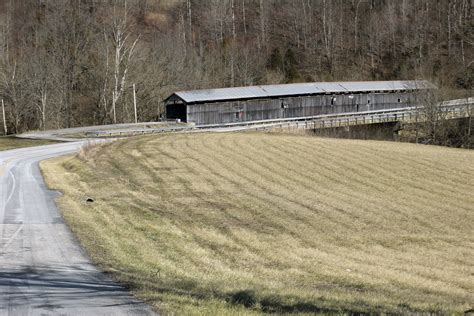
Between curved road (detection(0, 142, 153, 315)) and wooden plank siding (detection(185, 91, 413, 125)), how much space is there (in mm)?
44180

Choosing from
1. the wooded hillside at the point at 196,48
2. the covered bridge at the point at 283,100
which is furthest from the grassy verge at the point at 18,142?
the covered bridge at the point at 283,100

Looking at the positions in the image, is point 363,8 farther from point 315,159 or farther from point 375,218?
point 375,218

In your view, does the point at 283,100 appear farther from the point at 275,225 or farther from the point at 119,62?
the point at 275,225

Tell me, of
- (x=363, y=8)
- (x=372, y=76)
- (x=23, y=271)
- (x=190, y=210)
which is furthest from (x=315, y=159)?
(x=363, y=8)

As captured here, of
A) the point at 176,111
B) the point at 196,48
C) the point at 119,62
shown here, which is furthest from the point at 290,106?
the point at 196,48

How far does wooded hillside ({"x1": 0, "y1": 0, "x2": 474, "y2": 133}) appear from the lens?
70.4 m

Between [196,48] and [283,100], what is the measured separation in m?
41.5

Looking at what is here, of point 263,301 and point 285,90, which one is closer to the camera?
point 263,301

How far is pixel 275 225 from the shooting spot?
18953 mm

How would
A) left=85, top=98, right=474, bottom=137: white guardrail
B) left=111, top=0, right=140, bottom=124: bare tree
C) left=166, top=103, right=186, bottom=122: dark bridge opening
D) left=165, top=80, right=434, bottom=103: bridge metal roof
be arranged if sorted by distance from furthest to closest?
left=111, top=0, right=140, bottom=124: bare tree < left=165, top=80, right=434, bottom=103: bridge metal roof < left=166, top=103, right=186, bottom=122: dark bridge opening < left=85, top=98, right=474, bottom=137: white guardrail

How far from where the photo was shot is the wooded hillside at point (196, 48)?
7044 centimetres

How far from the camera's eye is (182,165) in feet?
102

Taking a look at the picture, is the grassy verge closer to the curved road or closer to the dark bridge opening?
the dark bridge opening

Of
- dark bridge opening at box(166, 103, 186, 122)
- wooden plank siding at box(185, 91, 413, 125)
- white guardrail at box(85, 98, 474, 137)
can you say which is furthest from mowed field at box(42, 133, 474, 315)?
wooden plank siding at box(185, 91, 413, 125)
